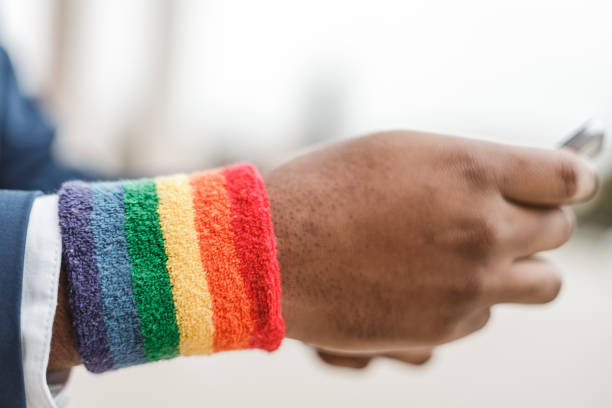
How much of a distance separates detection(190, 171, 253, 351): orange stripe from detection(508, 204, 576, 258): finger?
274mm

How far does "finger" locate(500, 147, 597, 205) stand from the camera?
1.49 feet

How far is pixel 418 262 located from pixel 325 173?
0.12 metres

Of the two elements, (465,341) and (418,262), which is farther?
(465,341)

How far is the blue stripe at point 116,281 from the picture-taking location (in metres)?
0.37

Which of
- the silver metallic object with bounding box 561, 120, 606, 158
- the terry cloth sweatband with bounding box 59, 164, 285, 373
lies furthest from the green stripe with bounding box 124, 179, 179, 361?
the silver metallic object with bounding box 561, 120, 606, 158

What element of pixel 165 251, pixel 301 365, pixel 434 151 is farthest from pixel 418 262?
pixel 301 365

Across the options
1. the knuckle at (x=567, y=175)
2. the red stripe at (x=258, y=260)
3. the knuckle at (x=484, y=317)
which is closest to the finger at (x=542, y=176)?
the knuckle at (x=567, y=175)

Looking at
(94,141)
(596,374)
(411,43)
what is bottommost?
(94,141)

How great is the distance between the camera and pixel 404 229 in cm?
44

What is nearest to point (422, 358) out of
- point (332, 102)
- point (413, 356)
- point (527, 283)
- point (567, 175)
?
point (413, 356)

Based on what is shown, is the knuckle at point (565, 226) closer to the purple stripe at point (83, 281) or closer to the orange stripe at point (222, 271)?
the orange stripe at point (222, 271)

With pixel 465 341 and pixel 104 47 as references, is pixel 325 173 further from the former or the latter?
pixel 104 47

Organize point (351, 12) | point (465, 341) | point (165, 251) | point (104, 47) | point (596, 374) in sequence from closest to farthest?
point (165, 251)
point (596, 374)
point (465, 341)
point (351, 12)
point (104, 47)

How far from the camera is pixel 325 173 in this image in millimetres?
454
